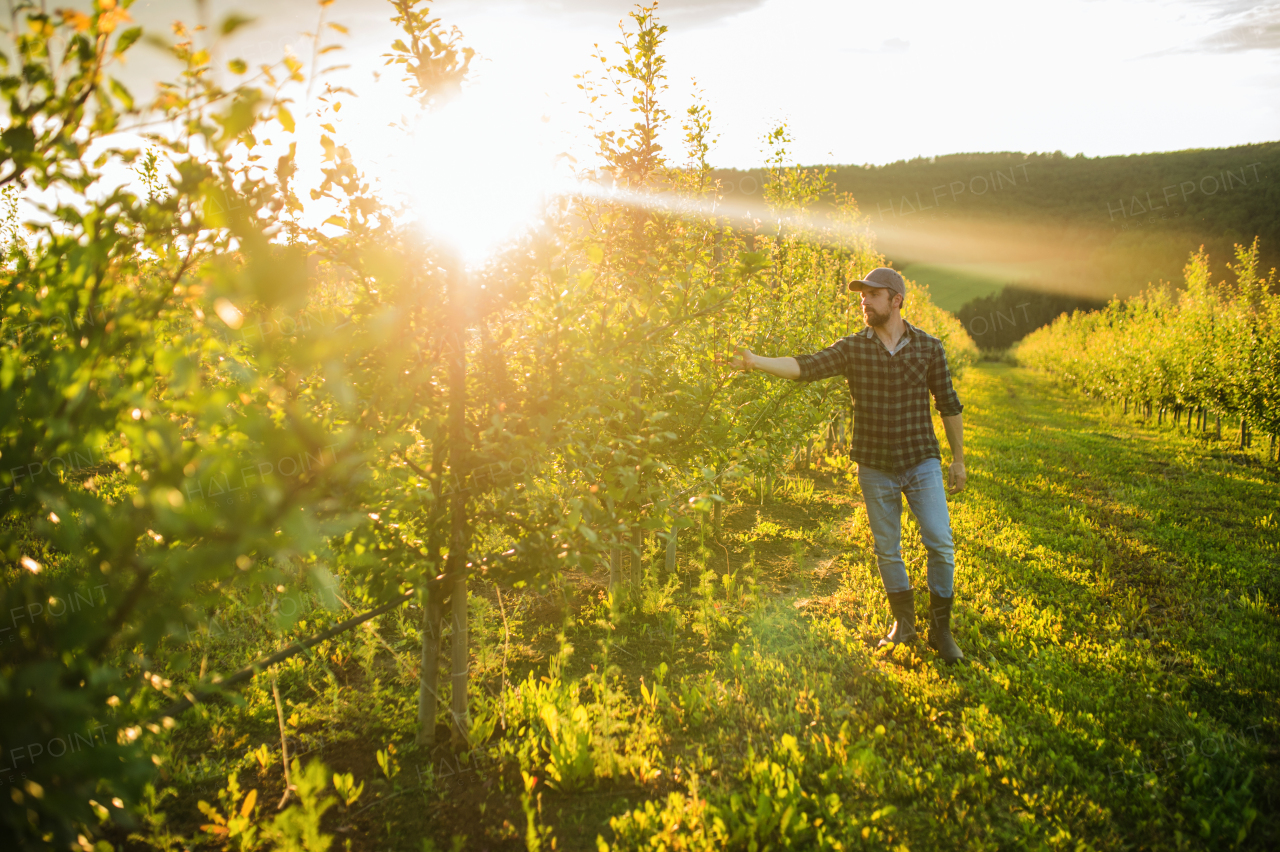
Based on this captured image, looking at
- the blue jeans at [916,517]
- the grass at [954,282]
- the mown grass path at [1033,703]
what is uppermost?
the grass at [954,282]

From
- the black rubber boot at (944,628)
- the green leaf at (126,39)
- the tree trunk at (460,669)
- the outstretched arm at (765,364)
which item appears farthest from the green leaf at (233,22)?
the black rubber boot at (944,628)

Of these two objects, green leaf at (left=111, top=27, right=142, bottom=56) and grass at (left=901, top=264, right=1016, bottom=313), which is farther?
grass at (left=901, top=264, right=1016, bottom=313)

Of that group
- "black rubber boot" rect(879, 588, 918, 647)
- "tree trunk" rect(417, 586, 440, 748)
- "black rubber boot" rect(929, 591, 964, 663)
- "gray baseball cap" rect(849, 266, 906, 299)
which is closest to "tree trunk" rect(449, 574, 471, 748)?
"tree trunk" rect(417, 586, 440, 748)

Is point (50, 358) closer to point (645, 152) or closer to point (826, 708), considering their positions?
point (826, 708)

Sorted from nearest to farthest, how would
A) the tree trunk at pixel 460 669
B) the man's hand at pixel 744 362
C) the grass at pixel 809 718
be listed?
the grass at pixel 809 718 → the tree trunk at pixel 460 669 → the man's hand at pixel 744 362

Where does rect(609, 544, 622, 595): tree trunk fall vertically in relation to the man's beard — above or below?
below

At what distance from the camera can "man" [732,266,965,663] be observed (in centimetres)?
392

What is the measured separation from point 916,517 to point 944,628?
76cm

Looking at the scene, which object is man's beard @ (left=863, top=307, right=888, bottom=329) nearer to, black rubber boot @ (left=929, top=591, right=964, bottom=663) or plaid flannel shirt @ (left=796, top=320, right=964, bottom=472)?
plaid flannel shirt @ (left=796, top=320, right=964, bottom=472)

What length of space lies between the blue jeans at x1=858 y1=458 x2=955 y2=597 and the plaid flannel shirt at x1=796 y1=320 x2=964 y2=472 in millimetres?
87

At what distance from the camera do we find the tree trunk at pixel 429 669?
2.94 metres

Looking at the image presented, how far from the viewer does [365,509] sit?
2340 millimetres

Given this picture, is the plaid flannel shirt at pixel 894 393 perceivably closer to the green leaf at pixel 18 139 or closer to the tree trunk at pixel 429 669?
the tree trunk at pixel 429 669

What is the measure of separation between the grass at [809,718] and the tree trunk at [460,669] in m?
0.10
